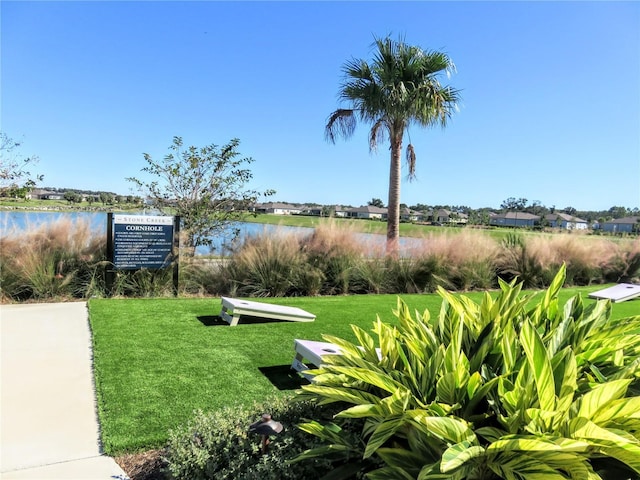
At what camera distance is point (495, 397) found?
1729 millimetres

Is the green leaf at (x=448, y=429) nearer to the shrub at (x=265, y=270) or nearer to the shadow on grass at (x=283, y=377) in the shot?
the shadow on grass at (x=283, y=377)

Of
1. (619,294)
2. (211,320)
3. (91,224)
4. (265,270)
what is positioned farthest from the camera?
(619,294)

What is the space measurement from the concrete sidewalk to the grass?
0.12 meters

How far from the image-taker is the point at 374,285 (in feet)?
30.5

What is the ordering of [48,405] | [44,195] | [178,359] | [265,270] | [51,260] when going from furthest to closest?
[44,195]
[265,270]
[51,260]
[178,359]
[48,405]

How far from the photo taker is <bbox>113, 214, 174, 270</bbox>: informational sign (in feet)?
24.0

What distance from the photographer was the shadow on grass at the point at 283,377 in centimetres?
385

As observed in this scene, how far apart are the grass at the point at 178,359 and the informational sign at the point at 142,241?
751mm

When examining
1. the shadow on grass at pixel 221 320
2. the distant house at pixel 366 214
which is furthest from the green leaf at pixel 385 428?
the distant house at pixel 366 214

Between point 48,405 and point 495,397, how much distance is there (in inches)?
131

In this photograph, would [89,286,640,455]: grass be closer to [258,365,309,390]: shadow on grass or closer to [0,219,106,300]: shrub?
[258,365,309,390]: shadow on grass

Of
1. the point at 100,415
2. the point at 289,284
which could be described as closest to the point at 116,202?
the point at 289,284

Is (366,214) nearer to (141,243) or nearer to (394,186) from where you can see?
(394,186)

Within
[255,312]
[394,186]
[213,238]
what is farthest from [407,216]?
[255,312]
